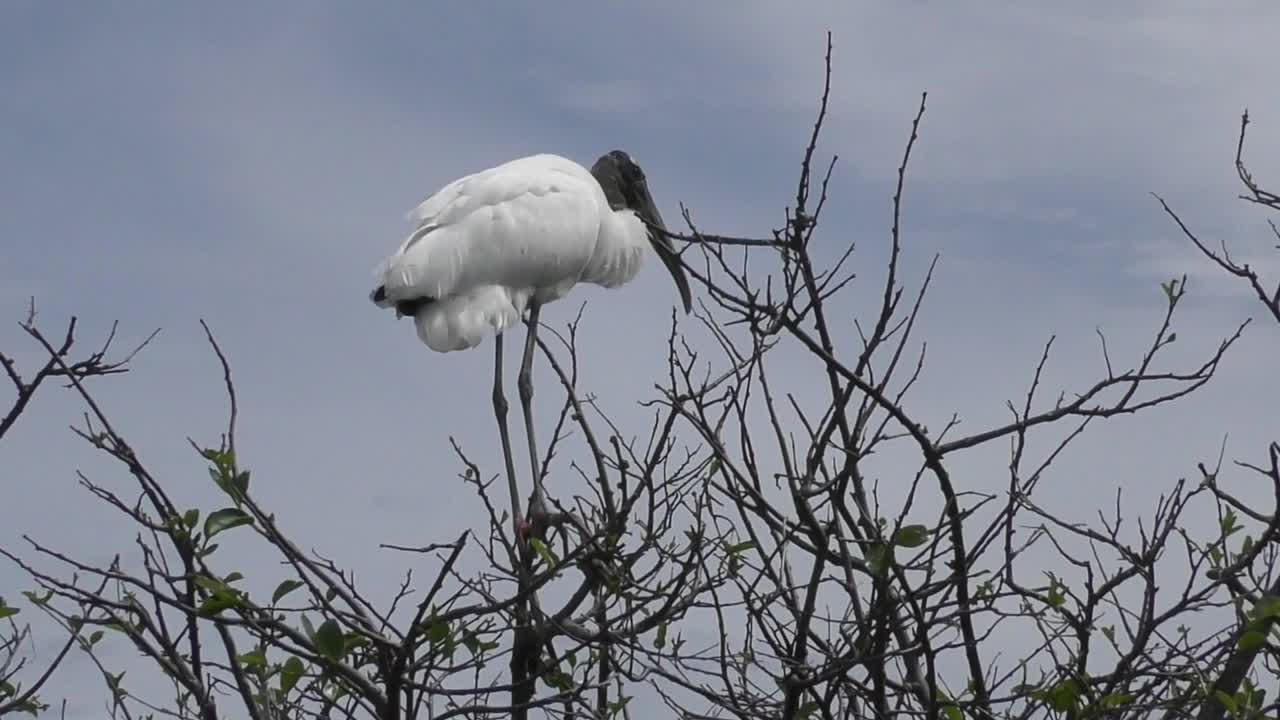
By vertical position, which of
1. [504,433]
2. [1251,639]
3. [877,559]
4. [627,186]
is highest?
[627,186]

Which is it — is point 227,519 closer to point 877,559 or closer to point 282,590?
point 282,590

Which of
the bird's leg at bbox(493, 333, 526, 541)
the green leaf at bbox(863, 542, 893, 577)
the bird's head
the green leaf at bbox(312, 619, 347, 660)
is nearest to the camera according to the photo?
the green leaf at bbox(312, 619, 347, 660)

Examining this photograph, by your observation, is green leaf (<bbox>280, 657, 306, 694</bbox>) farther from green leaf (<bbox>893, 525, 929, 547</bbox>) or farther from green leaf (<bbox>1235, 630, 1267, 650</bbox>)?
green leaf (<bbox>1235, 630, 1267, 650</bbox>)

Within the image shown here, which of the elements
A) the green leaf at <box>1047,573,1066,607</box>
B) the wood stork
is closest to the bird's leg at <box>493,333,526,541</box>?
the wood stork

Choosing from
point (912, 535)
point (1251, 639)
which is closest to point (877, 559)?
point (912, 535)

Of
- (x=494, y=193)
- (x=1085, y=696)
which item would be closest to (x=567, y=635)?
(x=1085, y=696)

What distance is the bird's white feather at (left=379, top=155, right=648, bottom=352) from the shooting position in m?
7.25

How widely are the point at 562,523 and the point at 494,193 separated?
203 centimetres

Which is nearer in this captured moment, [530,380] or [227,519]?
[227,519]

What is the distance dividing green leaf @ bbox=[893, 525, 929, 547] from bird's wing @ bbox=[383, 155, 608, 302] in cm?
407

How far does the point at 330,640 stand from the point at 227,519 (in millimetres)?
327

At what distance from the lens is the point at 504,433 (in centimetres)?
742

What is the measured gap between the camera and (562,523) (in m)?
6.12

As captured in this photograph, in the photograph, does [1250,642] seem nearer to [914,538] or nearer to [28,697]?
[914,538]
